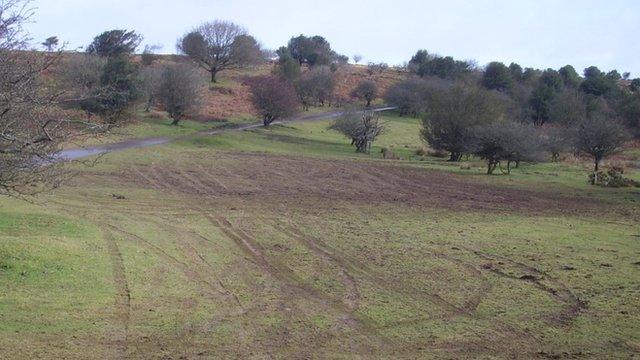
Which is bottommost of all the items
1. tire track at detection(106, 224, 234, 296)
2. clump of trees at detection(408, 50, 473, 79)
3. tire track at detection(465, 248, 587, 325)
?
tire track at detection(106, 224, 234, 296)

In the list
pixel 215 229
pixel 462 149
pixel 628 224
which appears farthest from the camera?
pixel 462 149

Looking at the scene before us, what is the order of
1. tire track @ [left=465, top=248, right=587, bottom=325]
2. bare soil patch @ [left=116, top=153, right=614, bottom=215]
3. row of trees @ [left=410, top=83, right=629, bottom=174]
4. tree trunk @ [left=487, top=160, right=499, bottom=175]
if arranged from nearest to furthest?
tire track @ [left=465, top=248, right=587, bottom=325] < bare soil patch @ [left=116, top=153, right=614, bottom=215] < row of trees @ [left=410, top=83, right=629, bottom=174] < tree trunk @ [left=487, top=160, right=499, bottom=175]

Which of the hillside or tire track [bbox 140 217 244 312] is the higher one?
the hillside

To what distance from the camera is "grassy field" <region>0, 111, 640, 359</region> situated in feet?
32.1

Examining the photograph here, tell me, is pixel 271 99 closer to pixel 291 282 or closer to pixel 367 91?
pixel 367 91

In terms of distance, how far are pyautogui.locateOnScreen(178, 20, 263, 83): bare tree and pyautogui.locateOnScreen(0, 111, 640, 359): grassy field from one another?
67.9 metres

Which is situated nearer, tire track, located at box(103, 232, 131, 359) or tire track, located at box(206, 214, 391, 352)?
tire track, located at box(103, 232, 131, 359)

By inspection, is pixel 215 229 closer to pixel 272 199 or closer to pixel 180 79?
pixel 272 199

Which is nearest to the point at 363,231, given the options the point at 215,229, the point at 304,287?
the point at 215,229

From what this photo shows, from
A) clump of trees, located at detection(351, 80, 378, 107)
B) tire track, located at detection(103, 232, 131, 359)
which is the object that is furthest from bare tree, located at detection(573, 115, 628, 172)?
clump of trees, located at detection(351, 80, 378, 107)

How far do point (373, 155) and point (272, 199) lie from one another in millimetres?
25360

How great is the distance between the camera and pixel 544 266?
15.8 meters

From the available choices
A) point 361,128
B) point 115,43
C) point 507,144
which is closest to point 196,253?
point 507,144

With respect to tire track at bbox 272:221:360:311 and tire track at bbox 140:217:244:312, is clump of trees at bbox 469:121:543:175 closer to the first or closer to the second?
tire track at bbox 272:221:360:311
